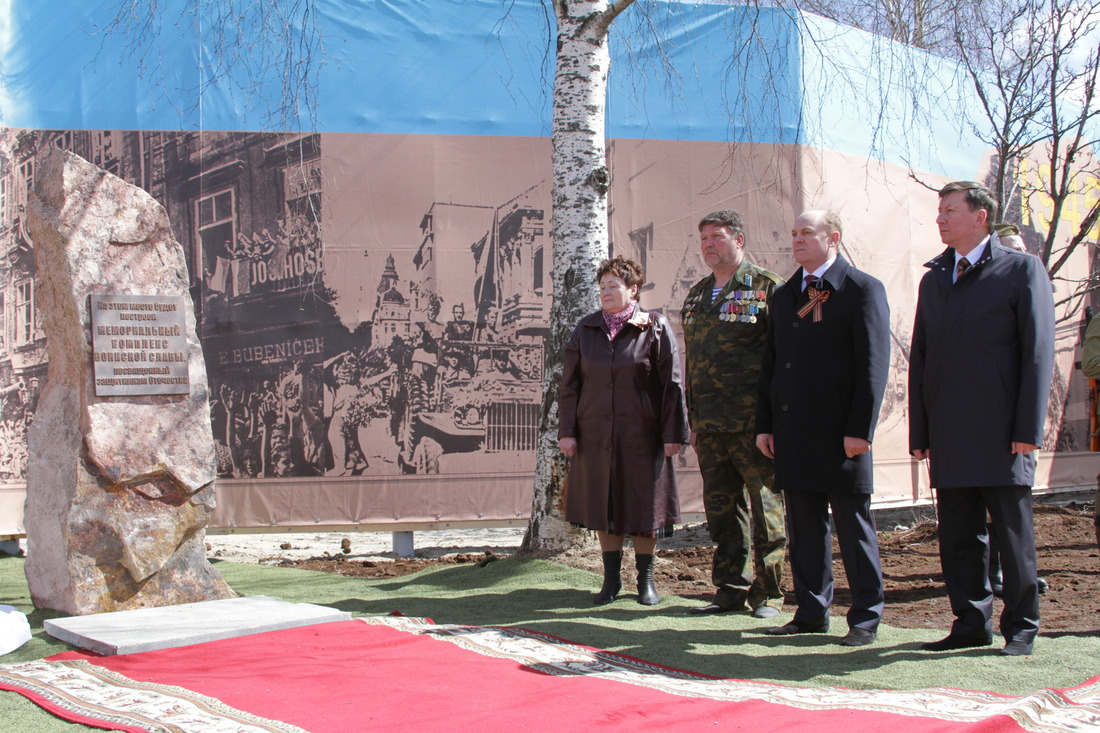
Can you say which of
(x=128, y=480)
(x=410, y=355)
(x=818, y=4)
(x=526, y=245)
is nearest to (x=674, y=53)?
(x=818, y=4)

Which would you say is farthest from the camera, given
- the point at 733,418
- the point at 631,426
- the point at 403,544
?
the point at 403,544

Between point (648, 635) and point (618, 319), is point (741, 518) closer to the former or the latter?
point (648, 635)

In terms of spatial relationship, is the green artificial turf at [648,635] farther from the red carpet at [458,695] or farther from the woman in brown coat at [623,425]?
the woman in brown coat at [623,425]

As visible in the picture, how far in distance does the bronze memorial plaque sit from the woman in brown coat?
2.10 metres

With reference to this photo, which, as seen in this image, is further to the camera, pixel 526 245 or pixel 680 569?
pixel 526 245

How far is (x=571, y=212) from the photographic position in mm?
6043

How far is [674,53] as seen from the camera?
815cm

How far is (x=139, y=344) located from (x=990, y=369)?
4051mm

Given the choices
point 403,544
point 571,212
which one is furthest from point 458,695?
point 403,544

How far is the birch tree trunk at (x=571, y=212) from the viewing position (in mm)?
5996

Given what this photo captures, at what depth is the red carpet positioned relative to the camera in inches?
107

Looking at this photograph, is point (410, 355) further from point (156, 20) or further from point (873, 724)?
point (873, 724)

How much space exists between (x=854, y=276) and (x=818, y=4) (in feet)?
14.0

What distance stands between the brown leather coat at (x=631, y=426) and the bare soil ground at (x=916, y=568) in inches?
29.6
